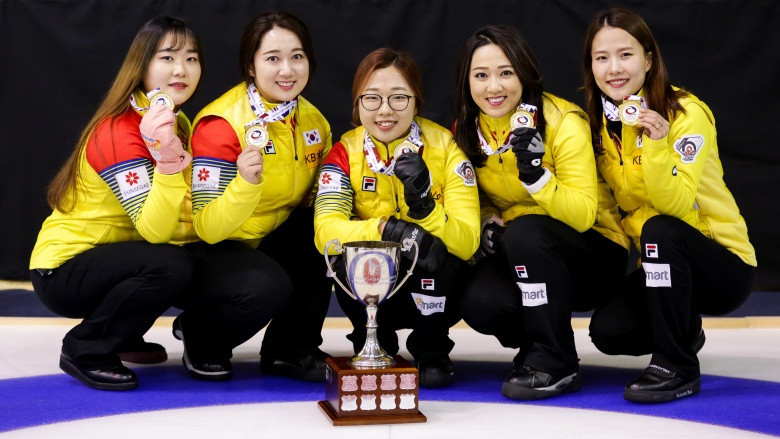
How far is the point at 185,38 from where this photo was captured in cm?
324

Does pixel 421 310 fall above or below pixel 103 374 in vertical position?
above

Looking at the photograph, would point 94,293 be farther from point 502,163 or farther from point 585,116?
point 585,116

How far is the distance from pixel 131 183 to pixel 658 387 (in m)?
1.63

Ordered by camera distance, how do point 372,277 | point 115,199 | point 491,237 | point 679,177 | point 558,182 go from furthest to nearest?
point 491,237 → point 115,199 → point 558,182 → point 679,177 → point 372,277

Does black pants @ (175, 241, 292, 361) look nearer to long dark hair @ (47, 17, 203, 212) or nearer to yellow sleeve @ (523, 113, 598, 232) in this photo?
long dark hair @ (47, 17, 203, 212)

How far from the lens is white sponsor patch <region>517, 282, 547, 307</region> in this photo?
3.00 meters

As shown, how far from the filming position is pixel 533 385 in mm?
2994

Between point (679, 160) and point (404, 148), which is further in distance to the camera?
point (404, 148)

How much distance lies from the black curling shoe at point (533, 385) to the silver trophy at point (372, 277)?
0.40 m

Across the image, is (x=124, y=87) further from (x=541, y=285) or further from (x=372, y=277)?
(x=541, y=285)

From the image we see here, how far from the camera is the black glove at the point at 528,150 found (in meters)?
2.88

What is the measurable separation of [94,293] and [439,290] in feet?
3.41

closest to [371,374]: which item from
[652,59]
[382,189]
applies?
[382,189]

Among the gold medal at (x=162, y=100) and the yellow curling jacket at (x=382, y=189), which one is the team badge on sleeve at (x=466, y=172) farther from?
→ the gold medal at (x=162, y=100)
